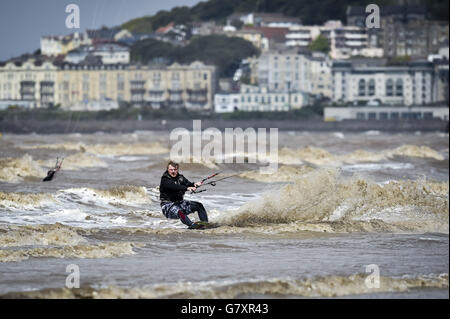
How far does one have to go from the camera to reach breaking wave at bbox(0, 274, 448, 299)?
1055cm

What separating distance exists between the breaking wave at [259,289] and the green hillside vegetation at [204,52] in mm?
132887

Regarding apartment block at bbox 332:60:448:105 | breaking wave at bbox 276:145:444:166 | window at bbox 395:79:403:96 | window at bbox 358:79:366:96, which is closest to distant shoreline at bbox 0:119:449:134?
apartment block at bbox 332:60:448:105

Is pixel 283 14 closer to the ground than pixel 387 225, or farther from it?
farther from it

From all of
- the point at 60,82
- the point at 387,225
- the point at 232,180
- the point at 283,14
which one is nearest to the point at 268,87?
the point at 60,82

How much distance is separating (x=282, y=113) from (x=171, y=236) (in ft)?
350

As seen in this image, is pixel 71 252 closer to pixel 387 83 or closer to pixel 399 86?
pixel 399 86

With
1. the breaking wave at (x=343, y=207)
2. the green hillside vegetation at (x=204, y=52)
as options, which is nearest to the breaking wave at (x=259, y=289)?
the breaking wave at (x=343, y=207)

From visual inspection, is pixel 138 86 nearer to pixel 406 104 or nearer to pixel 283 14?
pixel 406 104

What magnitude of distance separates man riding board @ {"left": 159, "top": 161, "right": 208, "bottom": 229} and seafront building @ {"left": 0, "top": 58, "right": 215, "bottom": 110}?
121 m

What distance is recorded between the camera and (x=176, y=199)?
14992 mm

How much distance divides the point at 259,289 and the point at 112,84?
12856cm

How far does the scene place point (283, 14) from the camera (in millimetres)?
190250

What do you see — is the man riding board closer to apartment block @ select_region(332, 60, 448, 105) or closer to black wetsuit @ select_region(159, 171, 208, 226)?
black wetsuit @ select_region(159, 171, 208, 226)

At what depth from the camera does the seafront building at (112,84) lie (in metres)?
136
